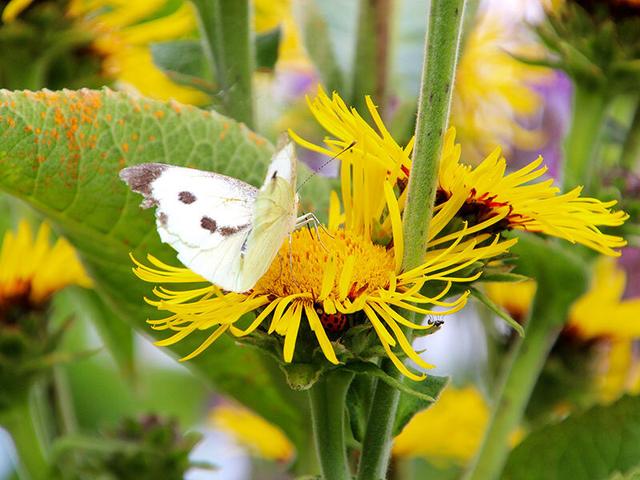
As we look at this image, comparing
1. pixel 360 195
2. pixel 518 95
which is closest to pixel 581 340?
pixel 518 95

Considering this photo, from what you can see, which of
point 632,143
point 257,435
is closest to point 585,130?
point 632,143

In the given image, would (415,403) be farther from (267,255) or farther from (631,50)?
(631,50)

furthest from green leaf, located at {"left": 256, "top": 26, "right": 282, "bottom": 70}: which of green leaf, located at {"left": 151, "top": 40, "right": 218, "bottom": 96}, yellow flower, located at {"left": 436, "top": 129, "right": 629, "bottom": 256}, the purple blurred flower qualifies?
the purple blurred flower

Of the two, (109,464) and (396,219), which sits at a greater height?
(396,219)

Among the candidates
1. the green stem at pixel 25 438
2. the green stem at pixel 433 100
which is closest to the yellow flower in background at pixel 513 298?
the green stem at pixel 25 438

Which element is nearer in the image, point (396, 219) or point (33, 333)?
point (396, 219)

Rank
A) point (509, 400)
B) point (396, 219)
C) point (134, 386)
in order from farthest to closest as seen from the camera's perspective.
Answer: point (134, 386), point (509, 400), point (396, 219)

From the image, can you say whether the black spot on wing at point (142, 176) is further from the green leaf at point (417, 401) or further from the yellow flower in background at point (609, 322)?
the yellow flower in background at point (609, 322)
